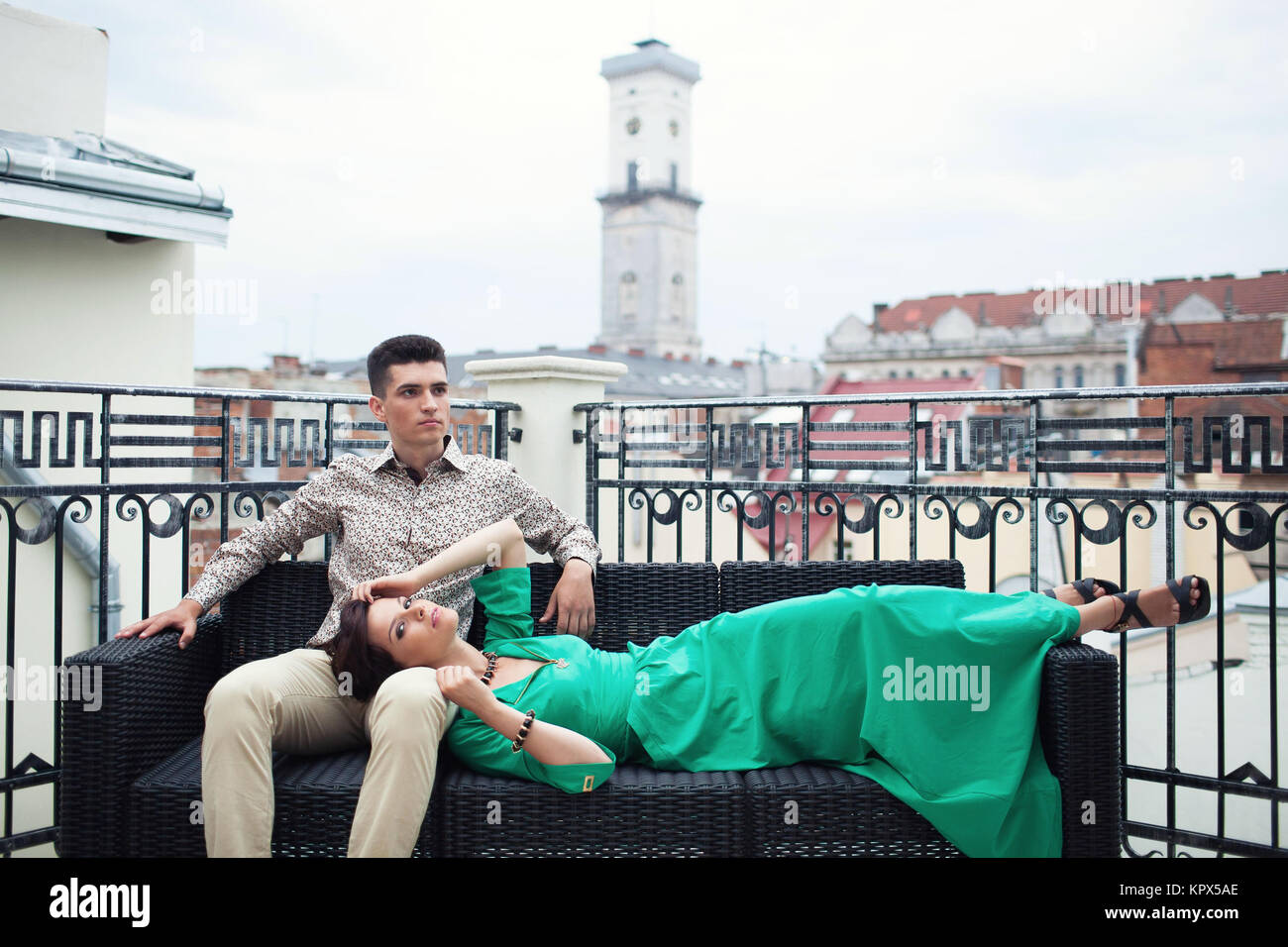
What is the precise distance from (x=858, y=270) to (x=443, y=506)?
64.3 m

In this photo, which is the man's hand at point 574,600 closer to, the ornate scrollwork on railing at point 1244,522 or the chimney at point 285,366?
the ornate scrollwork on railing at point 1244,522

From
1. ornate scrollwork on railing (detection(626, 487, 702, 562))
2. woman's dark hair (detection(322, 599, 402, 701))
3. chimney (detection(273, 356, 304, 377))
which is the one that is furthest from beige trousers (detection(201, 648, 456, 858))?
chimney (detection(273, 356, 304, 377))

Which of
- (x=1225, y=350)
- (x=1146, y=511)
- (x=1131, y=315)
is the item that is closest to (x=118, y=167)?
Result: (x=1146, y=511)

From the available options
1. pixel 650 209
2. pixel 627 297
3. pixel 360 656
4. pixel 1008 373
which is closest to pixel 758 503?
pixel 360 656

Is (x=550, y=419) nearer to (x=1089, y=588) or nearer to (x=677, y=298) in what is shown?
(x=1089, y=588)

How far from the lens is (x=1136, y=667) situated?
13.5m

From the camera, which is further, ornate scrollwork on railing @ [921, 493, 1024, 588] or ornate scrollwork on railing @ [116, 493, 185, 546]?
ornate scrollwork on railing @ [921, 493, 1024, 588]

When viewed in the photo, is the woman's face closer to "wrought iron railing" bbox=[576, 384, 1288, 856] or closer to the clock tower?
"wrought iron railing" bbox=[576, 384, 1288, 856]

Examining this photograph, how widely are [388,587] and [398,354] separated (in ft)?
2.03

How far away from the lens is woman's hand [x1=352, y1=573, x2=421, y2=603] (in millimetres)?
2242

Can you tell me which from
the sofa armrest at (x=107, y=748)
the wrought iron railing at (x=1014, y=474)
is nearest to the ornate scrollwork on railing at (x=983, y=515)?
the wrought iron railing at (x=1014, y=474)

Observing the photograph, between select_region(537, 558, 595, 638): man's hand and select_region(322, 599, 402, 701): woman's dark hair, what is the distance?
0.48 meters

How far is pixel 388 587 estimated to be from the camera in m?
2.26

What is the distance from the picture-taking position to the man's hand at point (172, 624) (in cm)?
229
